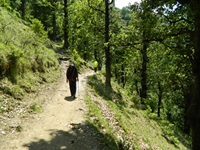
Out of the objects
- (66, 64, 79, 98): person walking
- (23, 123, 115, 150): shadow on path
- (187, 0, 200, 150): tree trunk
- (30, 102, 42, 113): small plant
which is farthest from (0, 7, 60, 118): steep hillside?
(187, 0, 200, 150): tree trunk

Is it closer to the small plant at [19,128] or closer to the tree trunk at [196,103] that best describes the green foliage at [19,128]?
the small plant at [19,128]

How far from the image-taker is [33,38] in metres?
14.0

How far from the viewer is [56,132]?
7566mm

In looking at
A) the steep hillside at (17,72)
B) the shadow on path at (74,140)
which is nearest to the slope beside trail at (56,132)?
the shadow on path at (74,140)

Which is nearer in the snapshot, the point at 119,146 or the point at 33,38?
the point at 119,146

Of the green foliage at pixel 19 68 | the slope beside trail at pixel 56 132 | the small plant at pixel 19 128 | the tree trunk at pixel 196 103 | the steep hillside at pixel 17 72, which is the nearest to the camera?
the slope beside trail at pixel 56 132

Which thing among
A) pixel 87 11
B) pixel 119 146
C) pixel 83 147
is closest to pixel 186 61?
pixel 119 146

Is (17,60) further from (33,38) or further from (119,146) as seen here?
(119,146)

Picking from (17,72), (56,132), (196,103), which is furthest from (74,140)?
(17,72)

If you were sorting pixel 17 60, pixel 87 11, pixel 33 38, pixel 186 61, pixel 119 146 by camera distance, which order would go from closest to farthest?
pixel 119 146, pixel 186 61, pixel 17 60, pixel 33 38, pixel 87 11

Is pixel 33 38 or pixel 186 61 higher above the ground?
pixel 33 38

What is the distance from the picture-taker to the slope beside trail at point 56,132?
21.4 feet

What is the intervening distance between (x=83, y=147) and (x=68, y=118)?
7.28 feet

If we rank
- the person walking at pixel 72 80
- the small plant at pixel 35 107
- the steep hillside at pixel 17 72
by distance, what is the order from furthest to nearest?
the person walking at pixel 72 80 → the small plant at pixel 35 107 → the steep hillside at pixel 17 72
